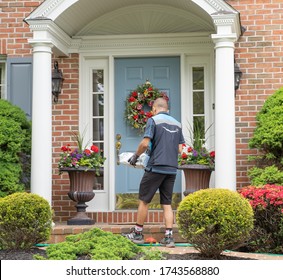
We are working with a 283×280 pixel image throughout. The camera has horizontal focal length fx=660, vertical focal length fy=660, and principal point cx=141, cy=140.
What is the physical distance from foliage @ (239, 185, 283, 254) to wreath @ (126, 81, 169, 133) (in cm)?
267

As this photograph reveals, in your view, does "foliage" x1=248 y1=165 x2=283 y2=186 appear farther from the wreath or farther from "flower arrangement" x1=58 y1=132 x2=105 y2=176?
"flower arrangement" x1=58 y1=132 x2=105 y2=176

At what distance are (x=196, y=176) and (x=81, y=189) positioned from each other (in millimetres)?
1593

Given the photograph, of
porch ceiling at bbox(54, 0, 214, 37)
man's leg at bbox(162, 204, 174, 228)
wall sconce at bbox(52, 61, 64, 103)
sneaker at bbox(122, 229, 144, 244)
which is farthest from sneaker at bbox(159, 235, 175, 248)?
porch ceiling at bbox(54, 0, 214, 37)

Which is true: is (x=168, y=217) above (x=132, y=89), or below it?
below

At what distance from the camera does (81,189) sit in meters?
9.10

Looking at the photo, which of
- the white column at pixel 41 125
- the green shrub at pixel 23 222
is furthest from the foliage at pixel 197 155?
the green shrub at pixel 23 222

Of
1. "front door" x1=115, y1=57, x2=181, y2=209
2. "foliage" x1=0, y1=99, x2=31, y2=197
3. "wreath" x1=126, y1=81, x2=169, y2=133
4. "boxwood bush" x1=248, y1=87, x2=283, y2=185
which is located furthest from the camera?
"front door" x1=115, y1=57, x2=181, y2=209

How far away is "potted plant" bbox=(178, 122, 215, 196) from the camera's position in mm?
9000

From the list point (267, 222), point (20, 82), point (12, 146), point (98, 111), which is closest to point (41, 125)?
point (12, 146)

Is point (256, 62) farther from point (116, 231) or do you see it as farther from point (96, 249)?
point (96, 249)

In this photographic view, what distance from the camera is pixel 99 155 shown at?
30.4 feet

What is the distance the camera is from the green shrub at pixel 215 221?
6324 millimetres

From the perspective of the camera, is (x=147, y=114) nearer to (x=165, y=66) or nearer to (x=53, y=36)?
(x=165, y=66)

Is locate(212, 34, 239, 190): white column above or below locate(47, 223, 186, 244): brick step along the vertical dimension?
above
